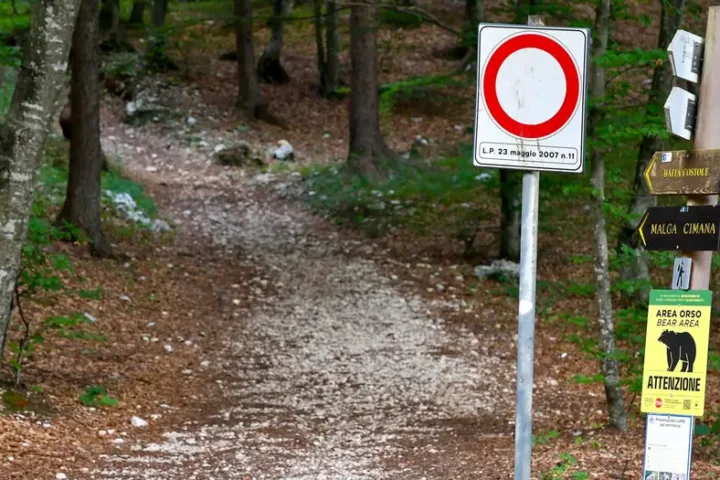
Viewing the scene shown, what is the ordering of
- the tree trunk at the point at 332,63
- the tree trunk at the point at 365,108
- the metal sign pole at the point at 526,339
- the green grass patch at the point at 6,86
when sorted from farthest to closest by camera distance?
the tree trunk at the point at 332,63, the green grass patch at the point at 6,86, the tree trunk at the point at 365,108, the metal sign pole at the point at 526,339

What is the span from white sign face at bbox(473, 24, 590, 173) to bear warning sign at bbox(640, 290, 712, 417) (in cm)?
109

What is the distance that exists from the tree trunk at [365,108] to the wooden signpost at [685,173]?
13190 mm

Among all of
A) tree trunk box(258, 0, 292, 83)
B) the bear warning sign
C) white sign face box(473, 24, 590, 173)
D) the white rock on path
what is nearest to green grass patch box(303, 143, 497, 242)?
the white rock on path

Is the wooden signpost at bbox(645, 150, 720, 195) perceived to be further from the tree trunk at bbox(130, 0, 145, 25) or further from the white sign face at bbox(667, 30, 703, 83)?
the tree trunk at bbox(130, 0, 145, 25)

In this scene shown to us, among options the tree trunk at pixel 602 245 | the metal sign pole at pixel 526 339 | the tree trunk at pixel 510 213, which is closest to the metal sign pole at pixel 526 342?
the metal sign pole at pixel 526 339

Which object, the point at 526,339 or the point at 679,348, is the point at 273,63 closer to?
the point at 679,348

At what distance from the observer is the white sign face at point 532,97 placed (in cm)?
379

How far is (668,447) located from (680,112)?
1696mm

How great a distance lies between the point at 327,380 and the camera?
9.35 m

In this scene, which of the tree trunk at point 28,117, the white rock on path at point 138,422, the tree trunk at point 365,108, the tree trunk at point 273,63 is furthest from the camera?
the tree trunk at point 273,63

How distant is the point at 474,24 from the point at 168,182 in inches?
350

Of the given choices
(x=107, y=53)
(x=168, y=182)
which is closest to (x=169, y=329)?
(x=168, y=182)

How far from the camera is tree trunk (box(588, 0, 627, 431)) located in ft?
23.4

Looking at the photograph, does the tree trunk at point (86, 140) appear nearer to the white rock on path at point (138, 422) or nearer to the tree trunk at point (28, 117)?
the white rock on path at point (138, 422)
